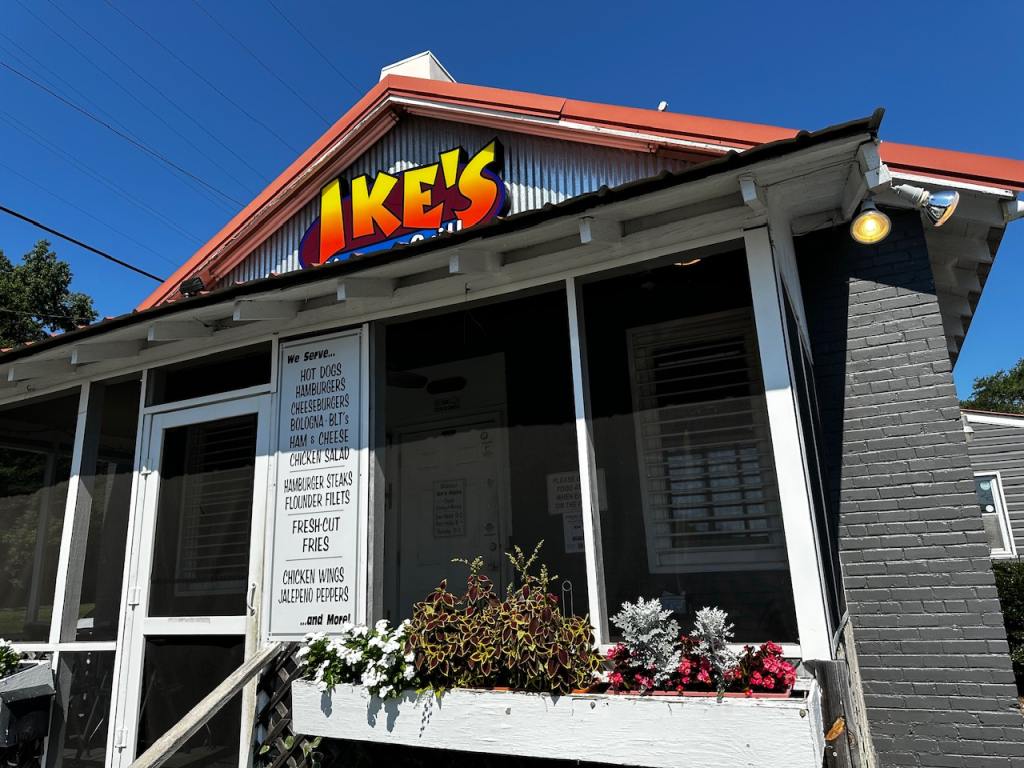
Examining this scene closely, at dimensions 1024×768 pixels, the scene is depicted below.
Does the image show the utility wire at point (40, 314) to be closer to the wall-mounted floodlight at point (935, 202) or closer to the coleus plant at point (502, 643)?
the coleus plant at point (502, 643)

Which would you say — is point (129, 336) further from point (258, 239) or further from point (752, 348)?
point (752, 348)

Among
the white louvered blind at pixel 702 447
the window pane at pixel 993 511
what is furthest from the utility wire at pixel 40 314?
the window pane at pixel 993 511

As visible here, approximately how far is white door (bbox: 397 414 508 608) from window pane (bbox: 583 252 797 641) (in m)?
1.78

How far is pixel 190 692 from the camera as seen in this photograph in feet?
13.2

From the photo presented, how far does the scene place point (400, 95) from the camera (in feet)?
20.5

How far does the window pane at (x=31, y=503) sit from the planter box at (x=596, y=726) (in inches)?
151

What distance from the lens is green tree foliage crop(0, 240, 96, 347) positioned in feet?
71.3

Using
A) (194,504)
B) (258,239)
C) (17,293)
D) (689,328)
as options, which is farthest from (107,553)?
(17,293)

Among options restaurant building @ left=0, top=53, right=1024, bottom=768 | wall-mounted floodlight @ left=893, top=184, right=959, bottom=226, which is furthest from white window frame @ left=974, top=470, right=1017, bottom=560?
wall-mounted floodlight @ left=893, top=184, right=959, bottom=226

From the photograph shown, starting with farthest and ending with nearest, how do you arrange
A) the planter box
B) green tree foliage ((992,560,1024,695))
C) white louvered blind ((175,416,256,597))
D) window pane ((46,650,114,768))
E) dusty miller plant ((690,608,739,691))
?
green tree foliage ((992,560,1024,695)) < white louvered blind ((175,416,256,597)) < window pane ((46,650,114,768)) < dusty miller plant ((690,608,739,691)) < the planter box

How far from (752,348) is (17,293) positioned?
26.1 meters

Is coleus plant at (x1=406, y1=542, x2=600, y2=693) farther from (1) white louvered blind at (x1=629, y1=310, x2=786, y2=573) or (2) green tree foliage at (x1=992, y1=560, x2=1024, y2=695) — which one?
(2) green tree foliage at (x1=992, y1=560, x2=1024, y2=695)

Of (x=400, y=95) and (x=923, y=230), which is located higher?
(x=400, y=95)

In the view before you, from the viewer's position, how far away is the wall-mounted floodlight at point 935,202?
3309 mm
